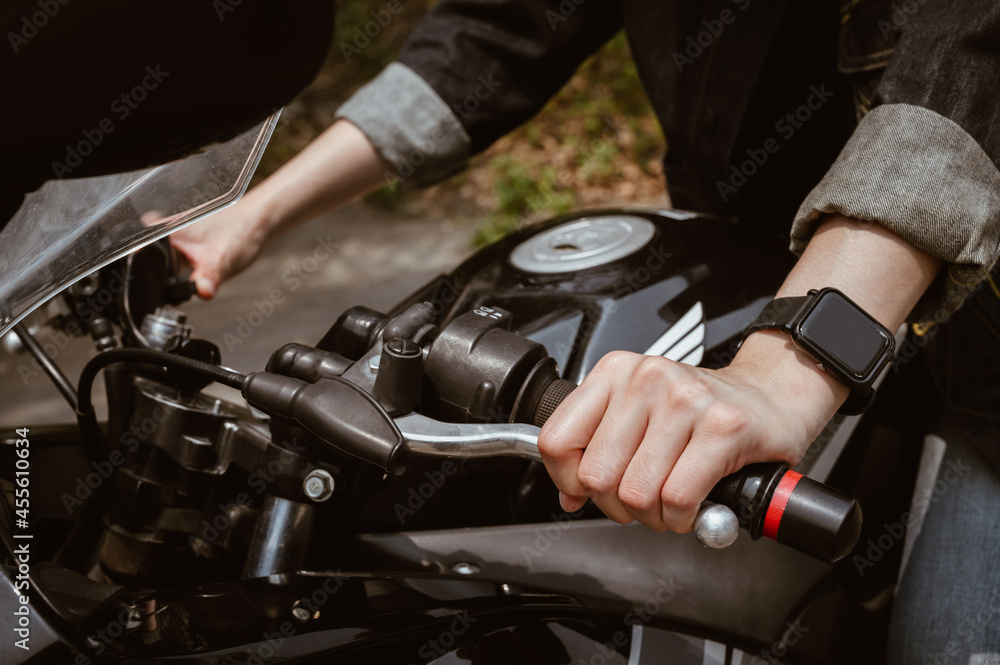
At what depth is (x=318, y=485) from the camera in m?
0.69

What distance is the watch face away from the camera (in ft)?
2.22

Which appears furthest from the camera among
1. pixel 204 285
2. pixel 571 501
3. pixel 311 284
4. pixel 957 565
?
pixel 311 284

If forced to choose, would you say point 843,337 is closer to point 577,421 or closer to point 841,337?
point 841,337

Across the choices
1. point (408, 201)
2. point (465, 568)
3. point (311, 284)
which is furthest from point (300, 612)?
point (408, 201)

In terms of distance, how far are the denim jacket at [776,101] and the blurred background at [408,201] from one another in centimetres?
188

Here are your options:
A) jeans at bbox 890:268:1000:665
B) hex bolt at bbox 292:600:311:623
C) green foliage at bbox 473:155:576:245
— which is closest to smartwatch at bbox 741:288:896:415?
jeans at bbox 890:268:1000:665

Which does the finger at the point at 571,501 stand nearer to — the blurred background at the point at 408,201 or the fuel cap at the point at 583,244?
the fuel cap at the point at 583,244

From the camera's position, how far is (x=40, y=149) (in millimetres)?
426

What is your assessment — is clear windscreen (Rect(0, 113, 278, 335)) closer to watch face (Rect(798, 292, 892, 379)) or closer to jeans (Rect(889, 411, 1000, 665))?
watch face (Rect(798, 292, 892, 379))

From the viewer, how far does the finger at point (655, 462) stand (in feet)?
1.97

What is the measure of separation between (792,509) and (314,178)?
100 cm

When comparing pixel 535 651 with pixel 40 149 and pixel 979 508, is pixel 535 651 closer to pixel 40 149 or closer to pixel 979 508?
pixel 40 149

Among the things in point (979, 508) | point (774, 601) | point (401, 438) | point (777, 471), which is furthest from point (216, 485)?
point (979, 508)

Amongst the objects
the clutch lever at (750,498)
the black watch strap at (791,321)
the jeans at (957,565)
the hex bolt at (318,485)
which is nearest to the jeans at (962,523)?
the jeans at (957,565)
